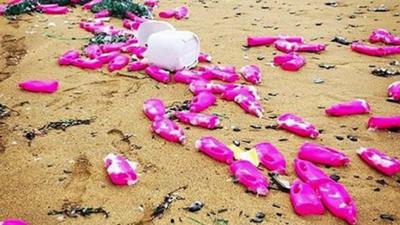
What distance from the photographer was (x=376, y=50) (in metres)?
4.92

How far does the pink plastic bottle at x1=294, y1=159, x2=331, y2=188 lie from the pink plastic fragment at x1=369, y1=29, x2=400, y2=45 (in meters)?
2.91

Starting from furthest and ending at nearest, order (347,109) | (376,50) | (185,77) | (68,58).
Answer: (376,50)
(68,58)
(185,77)
(347,109)

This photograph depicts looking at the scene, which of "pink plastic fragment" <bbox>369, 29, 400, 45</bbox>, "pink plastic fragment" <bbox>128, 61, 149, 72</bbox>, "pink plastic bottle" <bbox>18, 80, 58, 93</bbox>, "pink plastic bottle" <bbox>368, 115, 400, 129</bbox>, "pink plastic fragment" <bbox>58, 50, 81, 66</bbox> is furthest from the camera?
"pink plastic fragment" <bbox>369, 29, 400, 45</bbox>

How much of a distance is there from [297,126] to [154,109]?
1106mm

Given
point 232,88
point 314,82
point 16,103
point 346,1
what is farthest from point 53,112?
point 346,1

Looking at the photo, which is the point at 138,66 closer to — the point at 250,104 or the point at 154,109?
the point at 154,109

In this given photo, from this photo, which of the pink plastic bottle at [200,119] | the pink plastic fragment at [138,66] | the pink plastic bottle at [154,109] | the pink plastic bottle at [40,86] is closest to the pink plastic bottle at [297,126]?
the pink plastic bottle at [200,119]

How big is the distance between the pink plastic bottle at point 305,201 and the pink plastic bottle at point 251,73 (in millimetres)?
1744

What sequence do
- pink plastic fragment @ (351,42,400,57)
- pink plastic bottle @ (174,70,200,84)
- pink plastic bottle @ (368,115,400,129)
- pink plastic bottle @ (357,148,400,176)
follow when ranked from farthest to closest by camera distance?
pink plastic fragment @ (351,42,400,57) → pink plastic bottle @ (174,70,200,84) → pink plastic bottle @ (368,115,400,129) → pink plastic bottle @ (357,148,400,176)

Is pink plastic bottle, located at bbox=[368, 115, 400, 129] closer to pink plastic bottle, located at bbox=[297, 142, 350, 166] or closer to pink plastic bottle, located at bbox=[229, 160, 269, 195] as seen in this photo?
pink plastic bottle, located at bbox=[297, 142, 350, 166]

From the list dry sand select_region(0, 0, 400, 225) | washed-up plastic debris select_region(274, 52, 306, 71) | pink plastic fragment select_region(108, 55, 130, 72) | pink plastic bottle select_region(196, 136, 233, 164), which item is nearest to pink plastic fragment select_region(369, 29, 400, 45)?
Result: dry sand select_region(0, 0, 400, 225)

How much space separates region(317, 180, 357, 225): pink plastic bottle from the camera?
2502mm

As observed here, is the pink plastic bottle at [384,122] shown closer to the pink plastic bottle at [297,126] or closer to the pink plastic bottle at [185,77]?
the pink plastic bottle at [297,126]

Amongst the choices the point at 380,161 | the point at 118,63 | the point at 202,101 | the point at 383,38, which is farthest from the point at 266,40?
the point at 380,161
